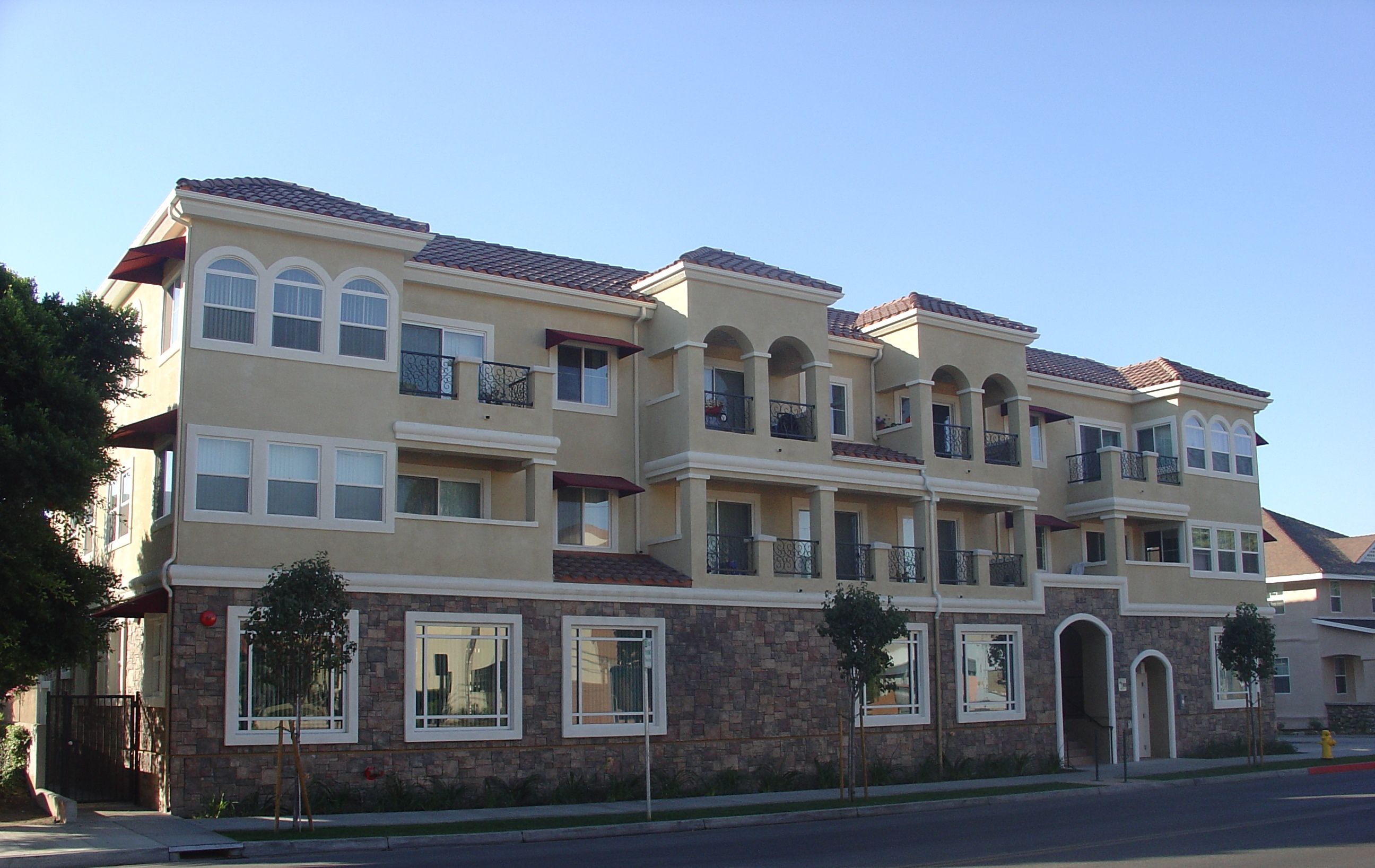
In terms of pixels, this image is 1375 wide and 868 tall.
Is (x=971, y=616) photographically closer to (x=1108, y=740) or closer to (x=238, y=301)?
(x=1108, y=740)

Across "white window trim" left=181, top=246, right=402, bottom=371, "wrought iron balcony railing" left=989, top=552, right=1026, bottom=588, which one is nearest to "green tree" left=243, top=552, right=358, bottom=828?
"white window trim" left=181, top=246, right=402, bottom=371

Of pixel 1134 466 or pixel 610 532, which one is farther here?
pixel 1134 466

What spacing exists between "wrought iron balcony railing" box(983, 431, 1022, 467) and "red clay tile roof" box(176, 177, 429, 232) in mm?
16011

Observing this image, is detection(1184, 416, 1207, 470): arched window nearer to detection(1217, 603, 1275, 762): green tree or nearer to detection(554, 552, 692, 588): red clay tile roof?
detection(1217, 603, 1275, 762): green tree

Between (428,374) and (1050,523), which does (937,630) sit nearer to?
(1050,523)

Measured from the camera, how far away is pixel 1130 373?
1553 inches

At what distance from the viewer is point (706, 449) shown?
27.8m

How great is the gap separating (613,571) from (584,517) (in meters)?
1.88

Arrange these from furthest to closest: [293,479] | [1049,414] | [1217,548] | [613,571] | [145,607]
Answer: [1217,548], [1049,414], [613,571], [293,479], [145,607]

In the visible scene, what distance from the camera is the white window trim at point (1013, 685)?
101ft

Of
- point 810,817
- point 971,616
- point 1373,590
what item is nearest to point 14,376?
point 810,817

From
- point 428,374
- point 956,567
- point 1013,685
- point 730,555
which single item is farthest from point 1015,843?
point 956,567

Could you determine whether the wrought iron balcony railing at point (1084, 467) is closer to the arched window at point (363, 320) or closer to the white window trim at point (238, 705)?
Result: the arched window at point (363, 320)

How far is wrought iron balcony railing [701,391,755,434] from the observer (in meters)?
28.8
